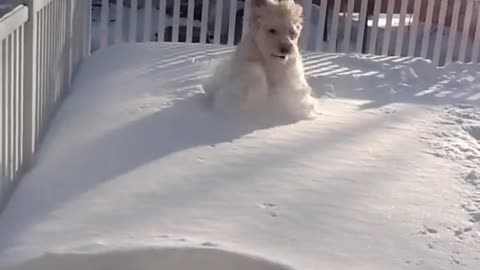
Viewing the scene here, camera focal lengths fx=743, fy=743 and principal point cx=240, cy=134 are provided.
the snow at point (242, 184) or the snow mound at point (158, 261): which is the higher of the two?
the snow at point (242, 184)

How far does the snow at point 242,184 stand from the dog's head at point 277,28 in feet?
1.34

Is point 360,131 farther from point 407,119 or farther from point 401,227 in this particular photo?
point 401,227

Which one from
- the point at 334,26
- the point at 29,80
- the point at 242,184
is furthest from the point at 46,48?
the point at 334,26

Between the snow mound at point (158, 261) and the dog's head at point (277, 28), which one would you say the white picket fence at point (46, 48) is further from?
the dog's head at point (277, 28)

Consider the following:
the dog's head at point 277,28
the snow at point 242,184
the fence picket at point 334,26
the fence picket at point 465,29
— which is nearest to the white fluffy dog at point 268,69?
the dog's head at point 277,28

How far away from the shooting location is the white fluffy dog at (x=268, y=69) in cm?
438

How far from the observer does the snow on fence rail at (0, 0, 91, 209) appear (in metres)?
3.15

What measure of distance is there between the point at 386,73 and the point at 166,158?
2753 mm

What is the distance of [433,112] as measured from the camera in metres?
4.88

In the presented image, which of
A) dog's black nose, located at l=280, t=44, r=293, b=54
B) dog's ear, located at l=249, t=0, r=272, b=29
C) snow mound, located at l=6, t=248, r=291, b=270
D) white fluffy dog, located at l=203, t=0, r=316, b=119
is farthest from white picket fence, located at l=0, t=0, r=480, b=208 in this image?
dog's black nose, located at l=280, t=44, r=293, b=54

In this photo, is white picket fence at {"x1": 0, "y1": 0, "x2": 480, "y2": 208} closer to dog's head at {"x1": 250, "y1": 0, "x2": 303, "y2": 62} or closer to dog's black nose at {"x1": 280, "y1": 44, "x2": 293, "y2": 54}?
dog's head at {"x1": 250, "y1": 0, "x2": 303, "y2": 62}

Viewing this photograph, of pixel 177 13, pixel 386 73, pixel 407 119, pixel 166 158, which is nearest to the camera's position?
pixel 166 158

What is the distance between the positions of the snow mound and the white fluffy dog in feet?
5.93

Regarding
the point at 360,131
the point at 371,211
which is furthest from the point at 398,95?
the point at 371,211
